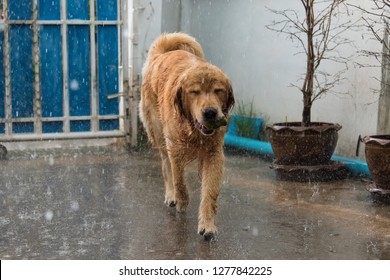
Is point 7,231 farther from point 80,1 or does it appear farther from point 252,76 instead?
point 252,76

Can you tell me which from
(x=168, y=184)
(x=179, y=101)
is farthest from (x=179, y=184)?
(x=179, y=101)

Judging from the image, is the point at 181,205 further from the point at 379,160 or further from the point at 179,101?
the point at 379,160

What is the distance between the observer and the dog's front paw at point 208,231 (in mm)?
5129

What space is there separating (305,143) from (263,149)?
1466 mm

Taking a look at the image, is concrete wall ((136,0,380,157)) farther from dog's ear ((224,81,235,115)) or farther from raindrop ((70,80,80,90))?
dog's ear ((224,81,235,115))

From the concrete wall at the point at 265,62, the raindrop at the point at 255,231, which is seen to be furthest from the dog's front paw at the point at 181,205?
the concrete wall at the point at 265,62

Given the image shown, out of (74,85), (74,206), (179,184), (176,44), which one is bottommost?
(74,206)

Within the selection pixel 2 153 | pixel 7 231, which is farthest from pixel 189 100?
pixel 2 153

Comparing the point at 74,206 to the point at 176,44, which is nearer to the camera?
the point at 74,206

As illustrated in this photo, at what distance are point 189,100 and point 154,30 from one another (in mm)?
4614

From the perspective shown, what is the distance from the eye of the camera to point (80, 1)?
9070mm

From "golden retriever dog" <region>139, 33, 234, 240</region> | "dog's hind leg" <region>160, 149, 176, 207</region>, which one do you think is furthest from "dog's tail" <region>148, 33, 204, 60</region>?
"dog's hind leg" <region>160, 149, 176, 207</region>

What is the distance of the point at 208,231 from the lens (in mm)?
5133

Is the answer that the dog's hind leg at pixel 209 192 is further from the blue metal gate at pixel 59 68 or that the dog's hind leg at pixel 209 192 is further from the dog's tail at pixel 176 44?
the blue metal gate at pixel 59 68
